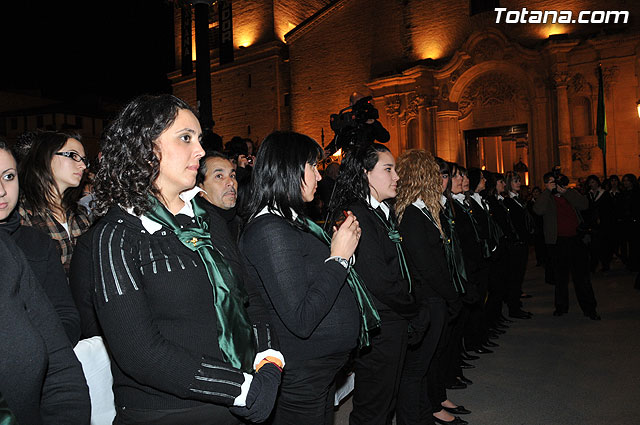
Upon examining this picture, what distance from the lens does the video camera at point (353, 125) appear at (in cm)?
358

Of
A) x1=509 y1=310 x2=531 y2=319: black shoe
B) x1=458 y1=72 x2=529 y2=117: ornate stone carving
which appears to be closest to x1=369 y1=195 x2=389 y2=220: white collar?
x1=509 y1=310 x2=531 y2=319: black shoe

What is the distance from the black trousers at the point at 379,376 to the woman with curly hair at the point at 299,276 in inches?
22.4

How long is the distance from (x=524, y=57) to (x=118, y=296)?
19.3 meters

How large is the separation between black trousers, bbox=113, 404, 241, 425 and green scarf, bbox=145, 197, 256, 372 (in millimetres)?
175

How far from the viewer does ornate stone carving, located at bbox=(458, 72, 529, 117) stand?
18758 millimetres

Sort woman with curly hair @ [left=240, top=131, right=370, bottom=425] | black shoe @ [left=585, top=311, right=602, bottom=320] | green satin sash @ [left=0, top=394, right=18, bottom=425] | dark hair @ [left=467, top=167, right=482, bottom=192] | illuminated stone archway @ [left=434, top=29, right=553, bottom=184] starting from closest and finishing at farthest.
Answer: green satin sash @ [left=0, top=394, right=18, bottom=425], woman with curly hair @ [left=240, top=131, right=370, bottom=425], dark hair @ [left=467, top=167, right=482, bottom=192], black shoe @ [left=585, top=311, right=602, bottom=320], illuminated stone archway @ [left=434, top=29, right=553, bottom=184]

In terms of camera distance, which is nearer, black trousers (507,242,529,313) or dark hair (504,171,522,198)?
black trousers (507,242,529,313)

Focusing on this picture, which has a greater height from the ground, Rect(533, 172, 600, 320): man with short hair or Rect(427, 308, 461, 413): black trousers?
Rect(533, 172, 600, 320): man with short hair

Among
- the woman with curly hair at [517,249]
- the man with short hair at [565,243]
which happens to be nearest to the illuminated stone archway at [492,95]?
the man with short hair at [565,243]

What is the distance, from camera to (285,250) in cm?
220

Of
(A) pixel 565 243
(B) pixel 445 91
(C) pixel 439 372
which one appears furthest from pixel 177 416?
(B) pixel 445 91

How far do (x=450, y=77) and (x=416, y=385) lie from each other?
1813cm

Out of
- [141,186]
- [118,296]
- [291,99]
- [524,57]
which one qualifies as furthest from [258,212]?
[291,99]

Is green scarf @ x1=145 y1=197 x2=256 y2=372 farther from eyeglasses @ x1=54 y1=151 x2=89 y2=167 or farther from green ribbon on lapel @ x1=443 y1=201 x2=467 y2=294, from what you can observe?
green ribbon on lapel @ x1=443 y1=201 x2=467 y2=294
